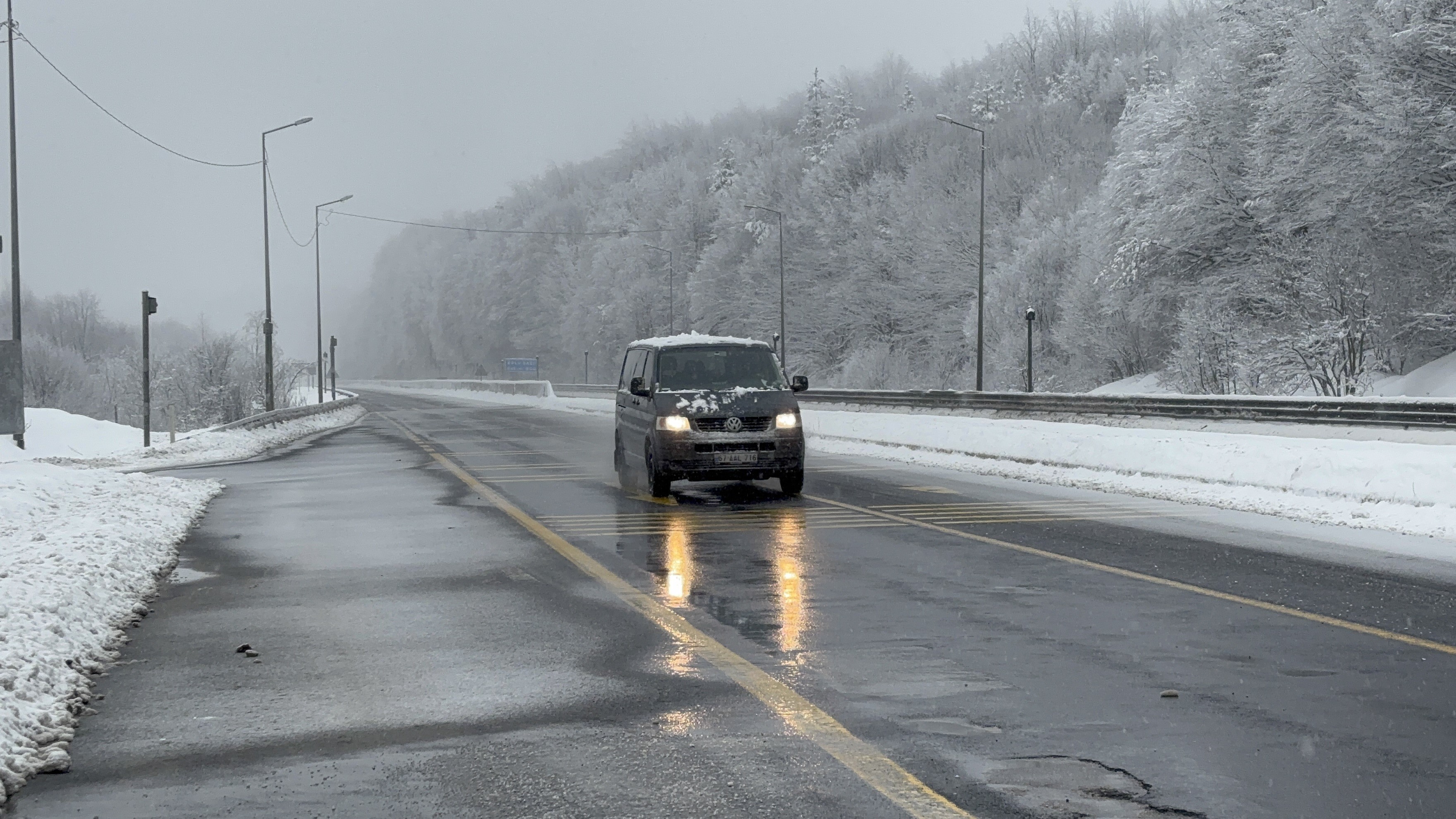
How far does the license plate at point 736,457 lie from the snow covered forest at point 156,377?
147ft

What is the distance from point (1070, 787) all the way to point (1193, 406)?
3027cm

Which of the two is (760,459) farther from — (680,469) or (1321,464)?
(1321,464)

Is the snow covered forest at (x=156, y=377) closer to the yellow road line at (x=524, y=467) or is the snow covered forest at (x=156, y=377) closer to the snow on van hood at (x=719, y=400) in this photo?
the yellow road line at (x=524, y=467)

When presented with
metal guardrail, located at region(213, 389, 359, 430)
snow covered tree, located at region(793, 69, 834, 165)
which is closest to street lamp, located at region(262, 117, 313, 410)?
metal guardrail, located at region(213, 389, 359, 430)

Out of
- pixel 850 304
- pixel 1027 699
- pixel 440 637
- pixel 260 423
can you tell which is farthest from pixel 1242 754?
pixel 850 304

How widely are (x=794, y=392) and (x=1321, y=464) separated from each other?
6.33 m

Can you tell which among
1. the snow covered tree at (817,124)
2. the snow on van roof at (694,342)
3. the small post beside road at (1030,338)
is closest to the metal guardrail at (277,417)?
the snow on van roof at (694,342)

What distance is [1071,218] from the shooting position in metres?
64.4

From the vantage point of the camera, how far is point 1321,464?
15797mm

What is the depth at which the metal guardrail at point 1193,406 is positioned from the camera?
1057 inches

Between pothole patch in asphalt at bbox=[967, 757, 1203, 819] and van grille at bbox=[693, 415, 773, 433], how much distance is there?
37.0 feet

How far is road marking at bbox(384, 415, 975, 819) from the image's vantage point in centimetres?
478

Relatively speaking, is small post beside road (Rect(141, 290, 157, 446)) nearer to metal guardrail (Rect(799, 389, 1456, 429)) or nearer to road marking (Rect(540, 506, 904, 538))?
metal guardrail (Rect(799, 389, 1456, 429))

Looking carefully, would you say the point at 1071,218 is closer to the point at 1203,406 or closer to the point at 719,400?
the point at 1203,406
